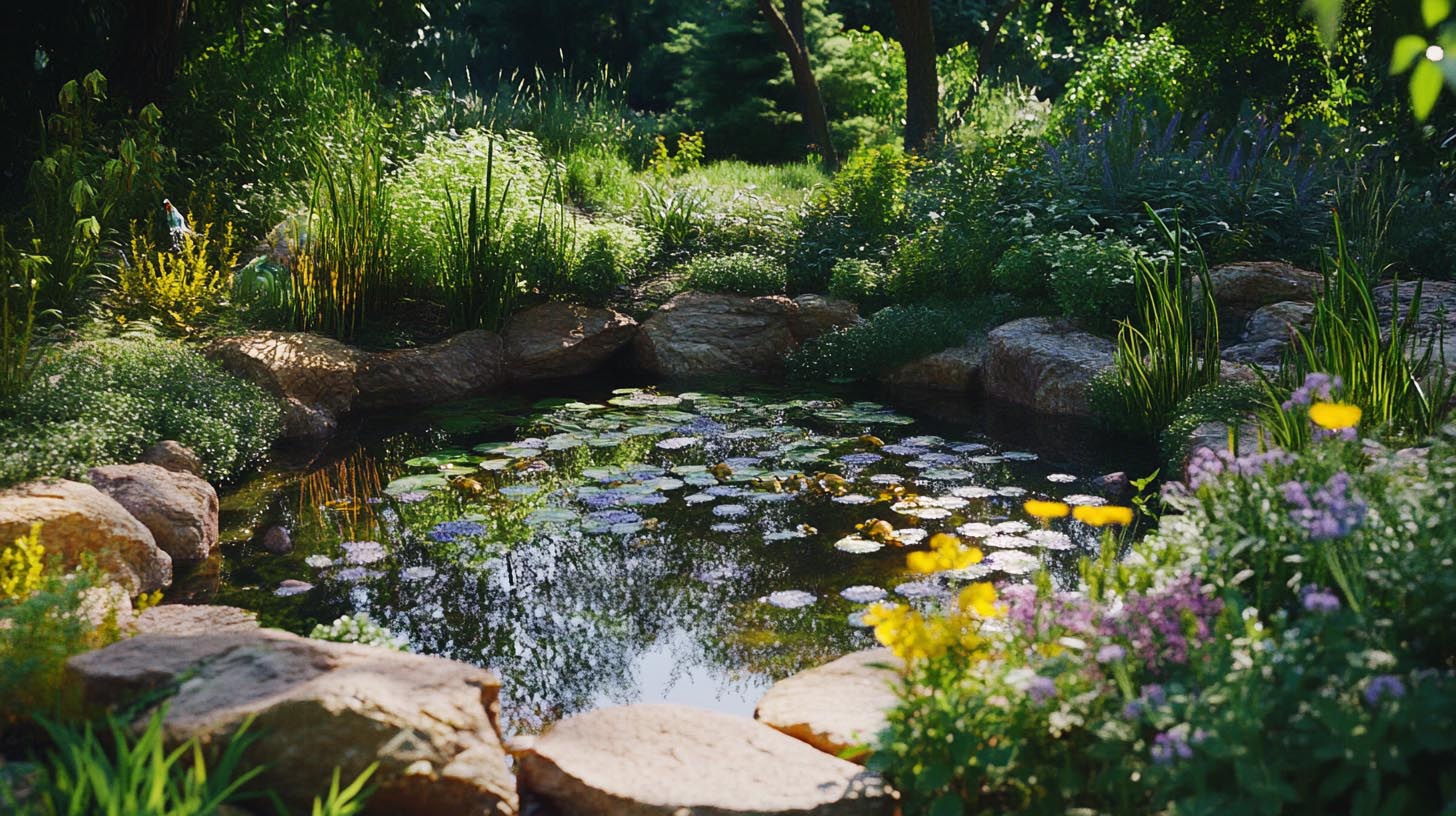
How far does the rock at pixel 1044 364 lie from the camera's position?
23.6 ft

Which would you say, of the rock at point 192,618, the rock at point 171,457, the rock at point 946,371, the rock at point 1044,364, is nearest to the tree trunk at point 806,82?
the rock at point 946,371

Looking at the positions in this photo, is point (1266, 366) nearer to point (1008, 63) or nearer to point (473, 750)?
point (473, 750)

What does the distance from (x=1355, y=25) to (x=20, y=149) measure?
13.0m

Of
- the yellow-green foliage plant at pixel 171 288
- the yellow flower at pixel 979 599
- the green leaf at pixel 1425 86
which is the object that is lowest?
the yellow flower at pixel 979 599

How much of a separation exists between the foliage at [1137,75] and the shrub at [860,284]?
7.61 metres

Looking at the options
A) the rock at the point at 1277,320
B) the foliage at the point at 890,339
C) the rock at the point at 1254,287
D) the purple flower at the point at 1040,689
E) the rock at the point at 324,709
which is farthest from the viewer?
the foliage at the point at 890,339

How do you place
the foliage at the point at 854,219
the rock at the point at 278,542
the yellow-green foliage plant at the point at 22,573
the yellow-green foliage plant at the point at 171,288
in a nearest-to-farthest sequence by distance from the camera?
the yellow-green foliage plant at the point at 22,573, the rock at the point at 278,542, the yellow-green foliage plant at the point at 171,288, the foliage at the point at 854,219

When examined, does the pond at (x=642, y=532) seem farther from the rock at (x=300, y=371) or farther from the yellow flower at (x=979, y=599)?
the yellow flower at (x=979, y=599)

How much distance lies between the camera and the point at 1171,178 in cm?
912

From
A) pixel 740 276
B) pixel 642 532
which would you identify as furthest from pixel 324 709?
pixel 740 276

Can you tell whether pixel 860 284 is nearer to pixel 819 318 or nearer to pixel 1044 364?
pixel 819 318

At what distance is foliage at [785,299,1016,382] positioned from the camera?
8398 mm

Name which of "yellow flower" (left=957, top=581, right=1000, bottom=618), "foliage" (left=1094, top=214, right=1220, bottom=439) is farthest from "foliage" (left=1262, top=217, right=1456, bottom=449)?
"yellow flower" (left=957, top=581, right=1000, bottom=618)

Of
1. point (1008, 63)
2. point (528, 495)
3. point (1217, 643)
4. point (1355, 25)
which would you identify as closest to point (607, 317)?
point (528, 495)
